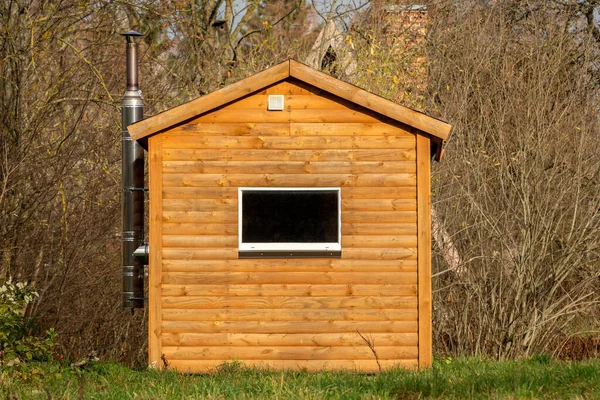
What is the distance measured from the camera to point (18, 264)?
14.6m

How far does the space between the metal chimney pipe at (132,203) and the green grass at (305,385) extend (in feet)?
5.67

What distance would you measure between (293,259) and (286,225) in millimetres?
390

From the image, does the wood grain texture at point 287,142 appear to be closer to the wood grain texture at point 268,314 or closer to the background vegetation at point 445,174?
the wood grain texture at point 268,314

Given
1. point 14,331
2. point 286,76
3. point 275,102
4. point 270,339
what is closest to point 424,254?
point 270,339

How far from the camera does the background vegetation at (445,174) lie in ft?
46.4

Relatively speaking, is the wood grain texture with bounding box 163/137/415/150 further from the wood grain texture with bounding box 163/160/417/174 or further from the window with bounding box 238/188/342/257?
the window with bounding box 238/188/342/257

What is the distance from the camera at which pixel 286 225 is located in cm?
1115

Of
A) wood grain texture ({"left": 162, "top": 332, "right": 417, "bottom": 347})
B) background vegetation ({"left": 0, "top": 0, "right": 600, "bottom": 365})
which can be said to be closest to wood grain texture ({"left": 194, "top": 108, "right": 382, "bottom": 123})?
wood grain texture ({"left": 162, "top": 332, "right": 417, "bottom": 347})

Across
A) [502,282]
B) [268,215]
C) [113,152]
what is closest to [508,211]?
[502,282]

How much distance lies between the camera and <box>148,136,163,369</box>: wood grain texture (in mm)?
11039

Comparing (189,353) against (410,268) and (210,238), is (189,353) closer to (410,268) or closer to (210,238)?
(210,238)

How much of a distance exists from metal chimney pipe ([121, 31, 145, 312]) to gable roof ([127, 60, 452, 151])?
1374 mm

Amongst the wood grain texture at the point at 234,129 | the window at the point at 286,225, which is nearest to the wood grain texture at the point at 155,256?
the wood grain texture at the point at 234,129

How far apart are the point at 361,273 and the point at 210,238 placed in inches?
68.6
